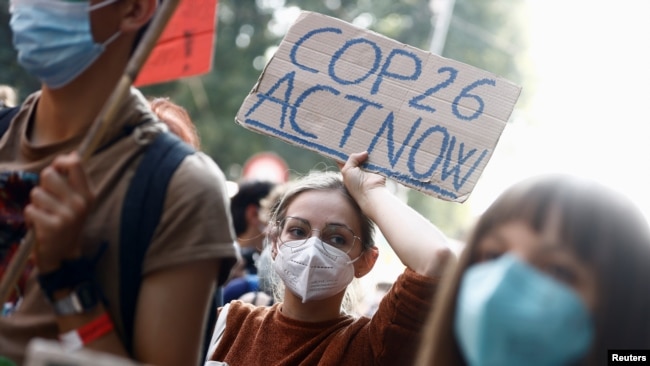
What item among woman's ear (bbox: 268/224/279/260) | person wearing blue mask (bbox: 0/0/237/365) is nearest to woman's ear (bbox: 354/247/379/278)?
woman's ear (bbox: 268/224/279/260)

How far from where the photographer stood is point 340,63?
361 cm

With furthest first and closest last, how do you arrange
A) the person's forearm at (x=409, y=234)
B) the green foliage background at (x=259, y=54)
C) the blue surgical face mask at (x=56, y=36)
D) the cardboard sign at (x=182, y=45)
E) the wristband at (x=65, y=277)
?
the green foliage background at (x=259, y=54) → the cardboard sign at (x=182, y=45) → the person's forearm at (x=409, y=234) → the blue surgical face mask at (x=56, y=36) → the wristband at (x=65, y=277)

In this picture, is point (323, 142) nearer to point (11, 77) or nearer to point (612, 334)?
point (612, 334)

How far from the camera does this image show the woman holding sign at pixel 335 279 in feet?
11.1

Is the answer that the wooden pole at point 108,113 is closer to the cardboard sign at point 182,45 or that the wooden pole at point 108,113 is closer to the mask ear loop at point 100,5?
the mask ear loop at point 100,5

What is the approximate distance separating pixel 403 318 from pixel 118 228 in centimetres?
131

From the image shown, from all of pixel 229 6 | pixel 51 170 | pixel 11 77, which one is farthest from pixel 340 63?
Answer: pixel 229 6

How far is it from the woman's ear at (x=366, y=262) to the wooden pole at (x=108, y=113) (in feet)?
5.35

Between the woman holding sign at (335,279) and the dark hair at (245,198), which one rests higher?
the woman holding sign at (335,279)

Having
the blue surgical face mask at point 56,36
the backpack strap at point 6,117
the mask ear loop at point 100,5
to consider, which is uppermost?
the mask ear loop at point 100,5

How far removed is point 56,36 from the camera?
8.03 feet

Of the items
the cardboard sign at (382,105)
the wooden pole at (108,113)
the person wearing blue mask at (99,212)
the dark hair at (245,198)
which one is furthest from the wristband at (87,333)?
the dark hair at (245,198)

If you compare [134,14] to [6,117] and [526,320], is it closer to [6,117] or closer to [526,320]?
[6,117]

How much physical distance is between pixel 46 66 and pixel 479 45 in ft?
65.9
